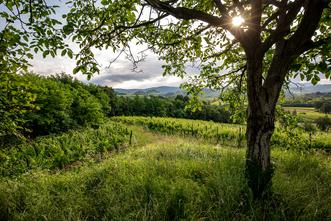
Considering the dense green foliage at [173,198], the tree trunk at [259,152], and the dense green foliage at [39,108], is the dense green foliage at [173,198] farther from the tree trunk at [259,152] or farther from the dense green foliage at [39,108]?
the dense green foliage at [39,108]

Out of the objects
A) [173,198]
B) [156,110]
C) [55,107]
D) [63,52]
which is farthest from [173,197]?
[156,110]

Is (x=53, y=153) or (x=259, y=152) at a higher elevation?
(x=259, y=152)

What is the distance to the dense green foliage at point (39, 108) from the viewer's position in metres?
4.66

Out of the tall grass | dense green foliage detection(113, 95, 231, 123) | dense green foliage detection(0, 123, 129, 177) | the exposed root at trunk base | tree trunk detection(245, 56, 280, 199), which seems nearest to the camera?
the tall grass

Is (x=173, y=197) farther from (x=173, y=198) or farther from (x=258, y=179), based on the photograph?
(x=258, y=179)

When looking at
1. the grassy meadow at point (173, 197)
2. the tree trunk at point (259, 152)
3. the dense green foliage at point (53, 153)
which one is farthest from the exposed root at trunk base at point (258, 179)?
the dense green foliage at point (53, 153)

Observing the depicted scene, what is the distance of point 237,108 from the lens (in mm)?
6934

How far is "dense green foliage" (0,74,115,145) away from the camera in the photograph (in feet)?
15.3

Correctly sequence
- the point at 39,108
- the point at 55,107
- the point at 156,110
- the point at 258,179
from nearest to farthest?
1. the point at 258,179
2. the point at 39,108
3. the point at 55,107
4. the point at 156,110

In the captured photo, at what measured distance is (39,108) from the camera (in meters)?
4.97

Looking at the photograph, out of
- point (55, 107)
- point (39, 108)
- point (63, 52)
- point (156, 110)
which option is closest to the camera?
point (63, 52)

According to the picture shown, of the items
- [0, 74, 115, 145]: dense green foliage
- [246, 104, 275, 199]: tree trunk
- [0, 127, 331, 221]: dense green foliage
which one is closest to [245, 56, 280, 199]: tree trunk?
[246, 104, 275, 199]: tree trunk

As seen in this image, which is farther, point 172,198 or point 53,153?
point 53,153

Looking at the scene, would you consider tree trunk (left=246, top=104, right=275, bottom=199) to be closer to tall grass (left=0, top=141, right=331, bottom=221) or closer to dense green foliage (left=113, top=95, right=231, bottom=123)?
tall grass (left=0, top=141, right=331, bottom=221)
